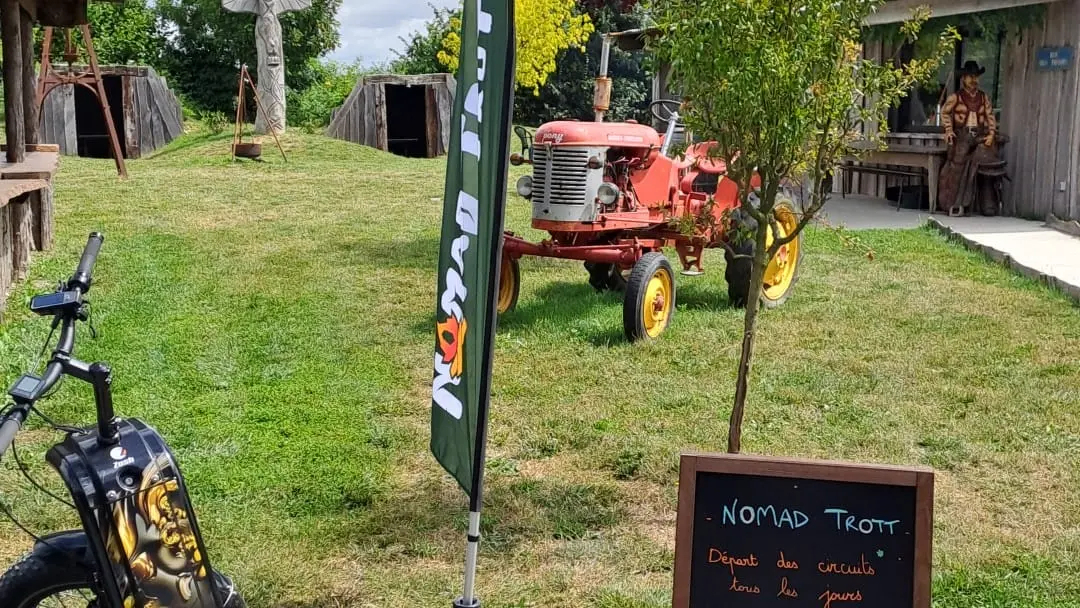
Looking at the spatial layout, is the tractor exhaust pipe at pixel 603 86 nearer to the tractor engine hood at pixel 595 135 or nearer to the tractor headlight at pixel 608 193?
the tractor engine hood at pixel 595 135

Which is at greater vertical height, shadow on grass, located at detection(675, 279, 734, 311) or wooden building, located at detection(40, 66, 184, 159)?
wooden building, located at detection(40, 66, 184, 159)

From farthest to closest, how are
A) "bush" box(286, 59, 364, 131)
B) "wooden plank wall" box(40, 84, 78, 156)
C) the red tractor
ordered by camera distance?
"bush" box(286, 59, 364, 131), "wooden plank wall" box(40, 84, 78, 156), the red tractor

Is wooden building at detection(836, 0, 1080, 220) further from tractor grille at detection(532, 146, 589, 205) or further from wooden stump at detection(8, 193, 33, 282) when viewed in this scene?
wooden stump at detection(8, 193, 33, 282)

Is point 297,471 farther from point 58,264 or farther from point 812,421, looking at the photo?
point 58,264

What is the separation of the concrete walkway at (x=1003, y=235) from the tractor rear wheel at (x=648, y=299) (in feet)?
5.25

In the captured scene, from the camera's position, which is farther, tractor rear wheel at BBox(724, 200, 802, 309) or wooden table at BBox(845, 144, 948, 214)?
wooden table at BBox(845, 144, 948, 214)

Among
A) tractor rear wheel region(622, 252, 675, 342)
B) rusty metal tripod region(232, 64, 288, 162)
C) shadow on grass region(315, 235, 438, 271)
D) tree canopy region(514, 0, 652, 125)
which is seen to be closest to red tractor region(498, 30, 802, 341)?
tractor rear wheel region(622, 252, 675, 342)

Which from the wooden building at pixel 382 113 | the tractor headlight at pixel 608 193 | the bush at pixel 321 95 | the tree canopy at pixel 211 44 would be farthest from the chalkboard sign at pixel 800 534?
the tree canopy at pixel 211 44

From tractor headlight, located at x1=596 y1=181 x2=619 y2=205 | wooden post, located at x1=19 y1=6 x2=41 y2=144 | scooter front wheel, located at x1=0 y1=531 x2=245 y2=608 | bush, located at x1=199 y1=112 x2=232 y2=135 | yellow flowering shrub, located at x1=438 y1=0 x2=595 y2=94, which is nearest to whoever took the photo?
scooter front wheel, located at x1=0 y1=531 x2=245 y2=608

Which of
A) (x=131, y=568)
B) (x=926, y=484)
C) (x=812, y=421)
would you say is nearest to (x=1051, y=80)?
(x=812, y=421)

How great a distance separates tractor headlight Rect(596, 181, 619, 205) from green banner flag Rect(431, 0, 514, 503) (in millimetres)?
4481

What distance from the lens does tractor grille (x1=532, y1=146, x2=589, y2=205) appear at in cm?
771

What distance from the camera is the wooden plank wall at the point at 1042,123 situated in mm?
12461

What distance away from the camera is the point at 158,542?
2.90 m
